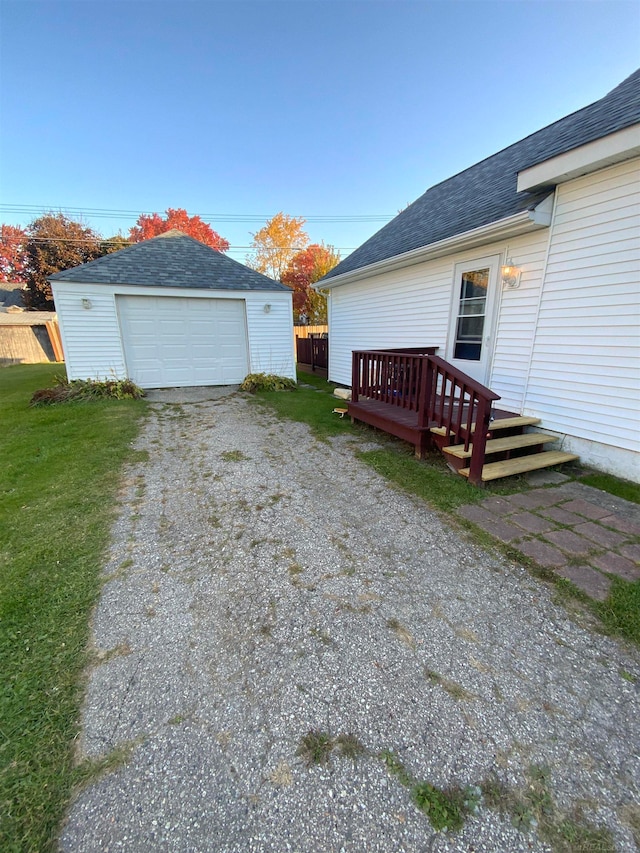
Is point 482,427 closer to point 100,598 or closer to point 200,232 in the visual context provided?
point 100,598

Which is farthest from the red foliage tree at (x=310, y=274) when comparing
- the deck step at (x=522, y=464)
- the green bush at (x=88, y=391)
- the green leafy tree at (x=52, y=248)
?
the deck step at (x=522, y=464)

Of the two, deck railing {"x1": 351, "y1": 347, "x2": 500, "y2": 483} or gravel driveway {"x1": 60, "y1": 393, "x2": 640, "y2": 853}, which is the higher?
deck railing {"x1": 351, "y1": 347, "x2": 500, "y2": 483}

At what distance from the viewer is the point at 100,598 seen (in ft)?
6.73

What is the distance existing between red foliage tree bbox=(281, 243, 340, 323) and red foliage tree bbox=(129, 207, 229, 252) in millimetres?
5854

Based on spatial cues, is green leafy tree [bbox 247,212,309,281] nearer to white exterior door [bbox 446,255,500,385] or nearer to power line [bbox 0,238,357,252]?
power line [bbox 0,238,357,252]

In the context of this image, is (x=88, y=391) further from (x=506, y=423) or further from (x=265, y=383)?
(x=506, y=423)

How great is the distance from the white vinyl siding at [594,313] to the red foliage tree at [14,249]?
27819 mm

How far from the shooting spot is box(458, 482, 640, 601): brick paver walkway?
2.26m

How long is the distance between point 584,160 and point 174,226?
2550 centimetres

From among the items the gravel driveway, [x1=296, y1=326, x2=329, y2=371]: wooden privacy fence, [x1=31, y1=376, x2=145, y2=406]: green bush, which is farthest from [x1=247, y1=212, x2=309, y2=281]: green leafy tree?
the gravel driveway

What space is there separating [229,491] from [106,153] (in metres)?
19.0

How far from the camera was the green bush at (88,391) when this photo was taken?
7.17m

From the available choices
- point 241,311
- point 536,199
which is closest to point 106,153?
point 241,311

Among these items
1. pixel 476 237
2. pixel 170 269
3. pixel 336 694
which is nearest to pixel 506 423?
pixel 476 237
